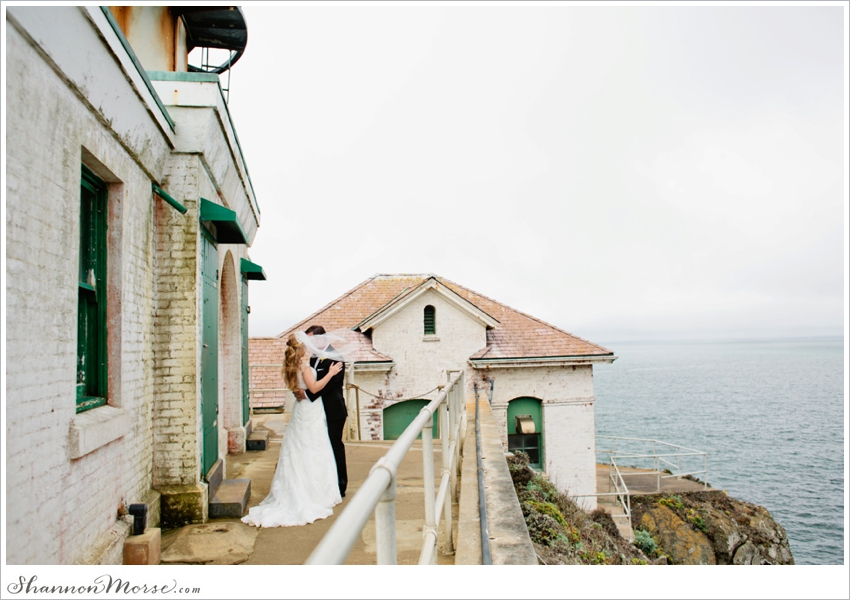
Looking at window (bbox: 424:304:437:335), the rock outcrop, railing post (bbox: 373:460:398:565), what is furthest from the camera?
the rock outcrop

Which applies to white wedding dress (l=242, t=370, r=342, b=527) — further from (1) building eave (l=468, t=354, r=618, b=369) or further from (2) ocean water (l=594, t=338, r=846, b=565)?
(2) ocean water (l=594, t=338, r=846, b=565)

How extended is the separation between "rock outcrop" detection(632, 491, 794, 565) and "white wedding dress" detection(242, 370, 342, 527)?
18.6 m

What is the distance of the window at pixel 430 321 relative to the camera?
59.8 feet

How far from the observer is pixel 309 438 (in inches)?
247

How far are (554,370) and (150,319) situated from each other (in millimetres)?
14267

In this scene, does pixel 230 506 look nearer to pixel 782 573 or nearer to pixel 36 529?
pixel 36 529

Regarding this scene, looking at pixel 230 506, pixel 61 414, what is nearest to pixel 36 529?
pixel 61 414

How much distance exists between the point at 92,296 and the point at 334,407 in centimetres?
283

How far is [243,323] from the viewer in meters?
10.2

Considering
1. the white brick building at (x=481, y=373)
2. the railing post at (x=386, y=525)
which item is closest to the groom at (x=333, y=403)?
the railing post at (x=386, y=525)

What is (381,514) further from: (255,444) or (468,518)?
(255,444)

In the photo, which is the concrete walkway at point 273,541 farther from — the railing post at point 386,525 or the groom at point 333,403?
the railing post at point 386,525

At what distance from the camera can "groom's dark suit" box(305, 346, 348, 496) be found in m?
6.43

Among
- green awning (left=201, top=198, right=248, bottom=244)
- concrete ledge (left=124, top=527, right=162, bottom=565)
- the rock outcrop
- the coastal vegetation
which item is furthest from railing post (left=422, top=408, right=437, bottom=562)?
the rock outcrop
